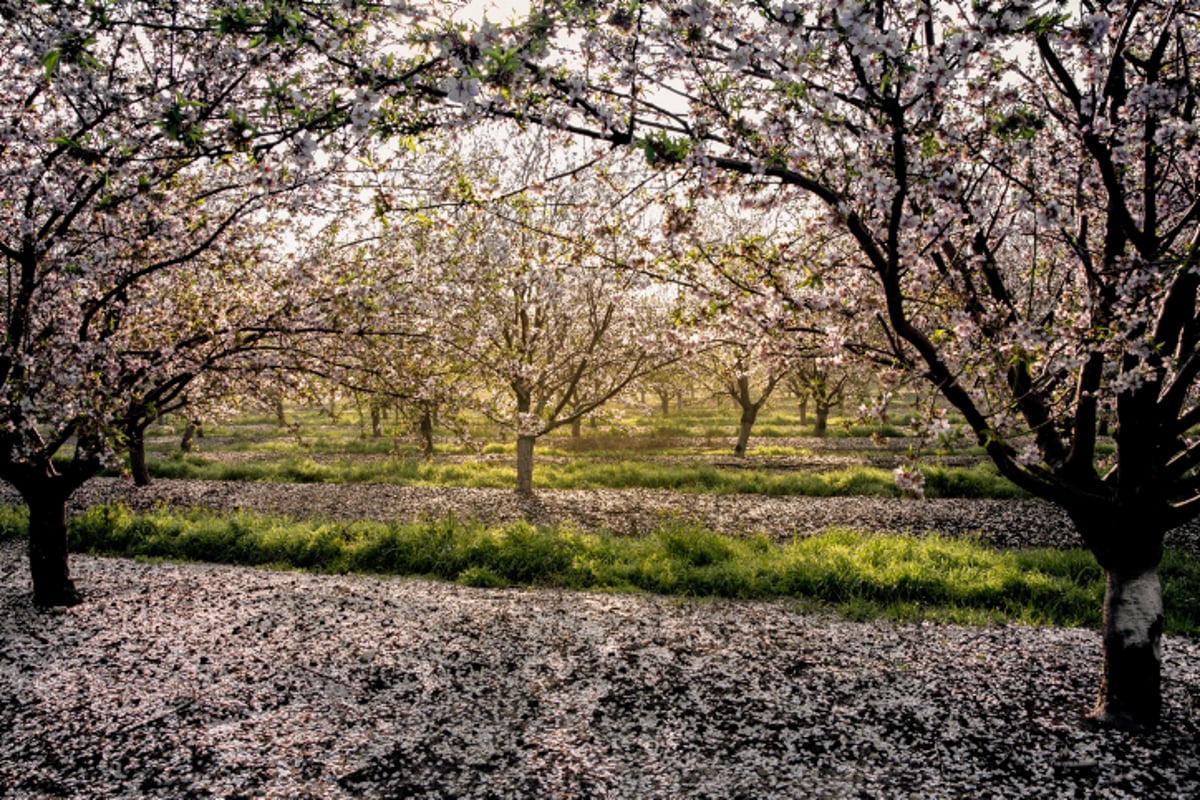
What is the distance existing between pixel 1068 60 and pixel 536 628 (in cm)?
876

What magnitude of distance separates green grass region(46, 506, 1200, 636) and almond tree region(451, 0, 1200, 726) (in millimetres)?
3871

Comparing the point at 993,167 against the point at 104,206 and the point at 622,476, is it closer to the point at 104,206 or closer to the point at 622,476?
the point at 104,206

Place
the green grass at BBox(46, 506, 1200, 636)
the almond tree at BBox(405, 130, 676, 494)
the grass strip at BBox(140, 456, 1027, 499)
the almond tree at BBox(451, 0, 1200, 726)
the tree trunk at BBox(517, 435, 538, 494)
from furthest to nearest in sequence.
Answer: the tree trunk at BBox(517, 435, 538, 494) → the grass strip at BBox(140, 456, 1027, 499) → the almond tree at BBox(405, 130, 676, 494) → the green grass at BBox(46, 506, 1200, 636) → the almond tree at BBox(451, 0, 1200, 726)

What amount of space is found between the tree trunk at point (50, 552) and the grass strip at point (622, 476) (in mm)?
13125

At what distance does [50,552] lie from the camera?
9797 millimetres

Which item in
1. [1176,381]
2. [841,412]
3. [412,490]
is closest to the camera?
[1176,381]

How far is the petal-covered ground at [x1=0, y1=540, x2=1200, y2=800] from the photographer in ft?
18.6

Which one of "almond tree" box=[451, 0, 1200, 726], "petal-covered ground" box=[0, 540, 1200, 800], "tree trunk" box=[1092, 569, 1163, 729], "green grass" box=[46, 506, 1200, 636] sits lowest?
"petal-covered ground" box=[0, 540, 1200, 800]

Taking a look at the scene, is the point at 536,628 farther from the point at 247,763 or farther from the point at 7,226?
the point at 7,226

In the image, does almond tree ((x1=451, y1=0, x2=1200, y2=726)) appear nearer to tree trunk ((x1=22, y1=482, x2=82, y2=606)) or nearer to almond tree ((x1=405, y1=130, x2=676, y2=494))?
almond tree ((x1=405, y1=130, x2=676, y2=494))

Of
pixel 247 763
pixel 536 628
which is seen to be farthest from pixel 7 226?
pixel 536 628

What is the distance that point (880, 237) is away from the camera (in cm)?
629

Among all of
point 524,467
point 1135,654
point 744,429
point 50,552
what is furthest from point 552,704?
point 744,429

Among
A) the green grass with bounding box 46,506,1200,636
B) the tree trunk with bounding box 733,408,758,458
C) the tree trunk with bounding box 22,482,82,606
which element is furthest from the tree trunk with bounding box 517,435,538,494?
the tree trunk with bounding box 22,482,82,606
